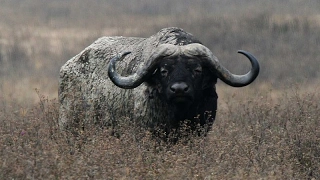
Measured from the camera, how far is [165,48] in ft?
27.5

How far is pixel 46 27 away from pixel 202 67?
13.6 meters

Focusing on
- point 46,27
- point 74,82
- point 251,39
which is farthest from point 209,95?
point 46,27

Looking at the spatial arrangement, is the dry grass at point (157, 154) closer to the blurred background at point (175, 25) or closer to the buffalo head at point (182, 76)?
the buffalo head at point (182, 76)

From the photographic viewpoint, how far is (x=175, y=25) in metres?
20.0

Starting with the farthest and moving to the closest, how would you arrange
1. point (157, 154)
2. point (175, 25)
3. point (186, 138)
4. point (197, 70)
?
1. point (175, 25)
2. point (186, 138)
3. point (197, 70)
4. point (157, 154)

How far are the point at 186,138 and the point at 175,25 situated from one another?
38.5 ft

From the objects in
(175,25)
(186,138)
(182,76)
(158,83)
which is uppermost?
(182,76)

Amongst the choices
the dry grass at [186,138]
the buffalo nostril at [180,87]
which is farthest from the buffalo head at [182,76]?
the dry grass at [186,138]

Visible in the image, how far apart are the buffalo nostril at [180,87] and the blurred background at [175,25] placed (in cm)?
737

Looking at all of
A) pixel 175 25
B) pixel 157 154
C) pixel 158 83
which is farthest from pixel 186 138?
pixel 175 25

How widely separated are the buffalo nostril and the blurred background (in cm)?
737

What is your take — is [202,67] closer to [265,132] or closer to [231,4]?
[265,132]

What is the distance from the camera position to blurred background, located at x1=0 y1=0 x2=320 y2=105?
17.2 meters

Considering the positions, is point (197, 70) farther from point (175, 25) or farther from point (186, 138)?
point (175, 25)
